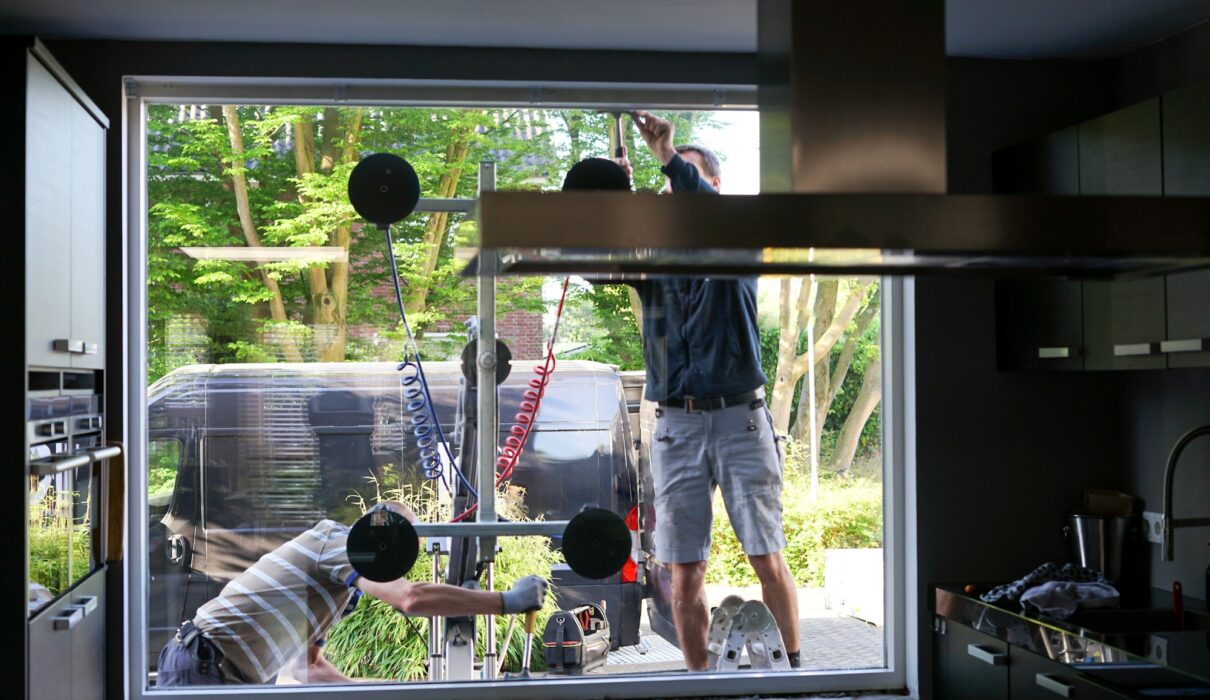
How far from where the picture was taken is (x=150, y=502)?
3885 millimetres

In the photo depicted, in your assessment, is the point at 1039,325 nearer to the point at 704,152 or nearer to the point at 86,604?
the point at 704,152

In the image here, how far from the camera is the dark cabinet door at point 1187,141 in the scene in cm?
313

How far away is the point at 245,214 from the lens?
3883 millimetres

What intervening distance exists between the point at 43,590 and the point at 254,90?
1747mm

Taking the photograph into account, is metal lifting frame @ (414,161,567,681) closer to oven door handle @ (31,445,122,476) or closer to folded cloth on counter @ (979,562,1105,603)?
oven door handle @ (31,445,122,476)

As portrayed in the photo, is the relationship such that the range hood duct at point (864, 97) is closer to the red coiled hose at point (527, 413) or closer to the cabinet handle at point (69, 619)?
the red coiled hose at point (527, 413)

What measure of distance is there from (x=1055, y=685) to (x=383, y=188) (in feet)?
8.40

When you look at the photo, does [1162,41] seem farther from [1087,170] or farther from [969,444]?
[969,444]

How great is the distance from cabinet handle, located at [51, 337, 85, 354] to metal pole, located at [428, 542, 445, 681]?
1.28m

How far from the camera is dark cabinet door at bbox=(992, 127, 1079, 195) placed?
12.1 ft

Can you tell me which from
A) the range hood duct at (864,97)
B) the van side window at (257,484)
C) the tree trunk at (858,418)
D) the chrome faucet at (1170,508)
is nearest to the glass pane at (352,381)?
the van side window at (257,484)

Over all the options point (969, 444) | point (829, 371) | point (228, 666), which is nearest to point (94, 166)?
point (228, 666)

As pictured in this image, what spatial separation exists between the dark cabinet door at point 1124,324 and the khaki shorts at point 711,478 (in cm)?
110
